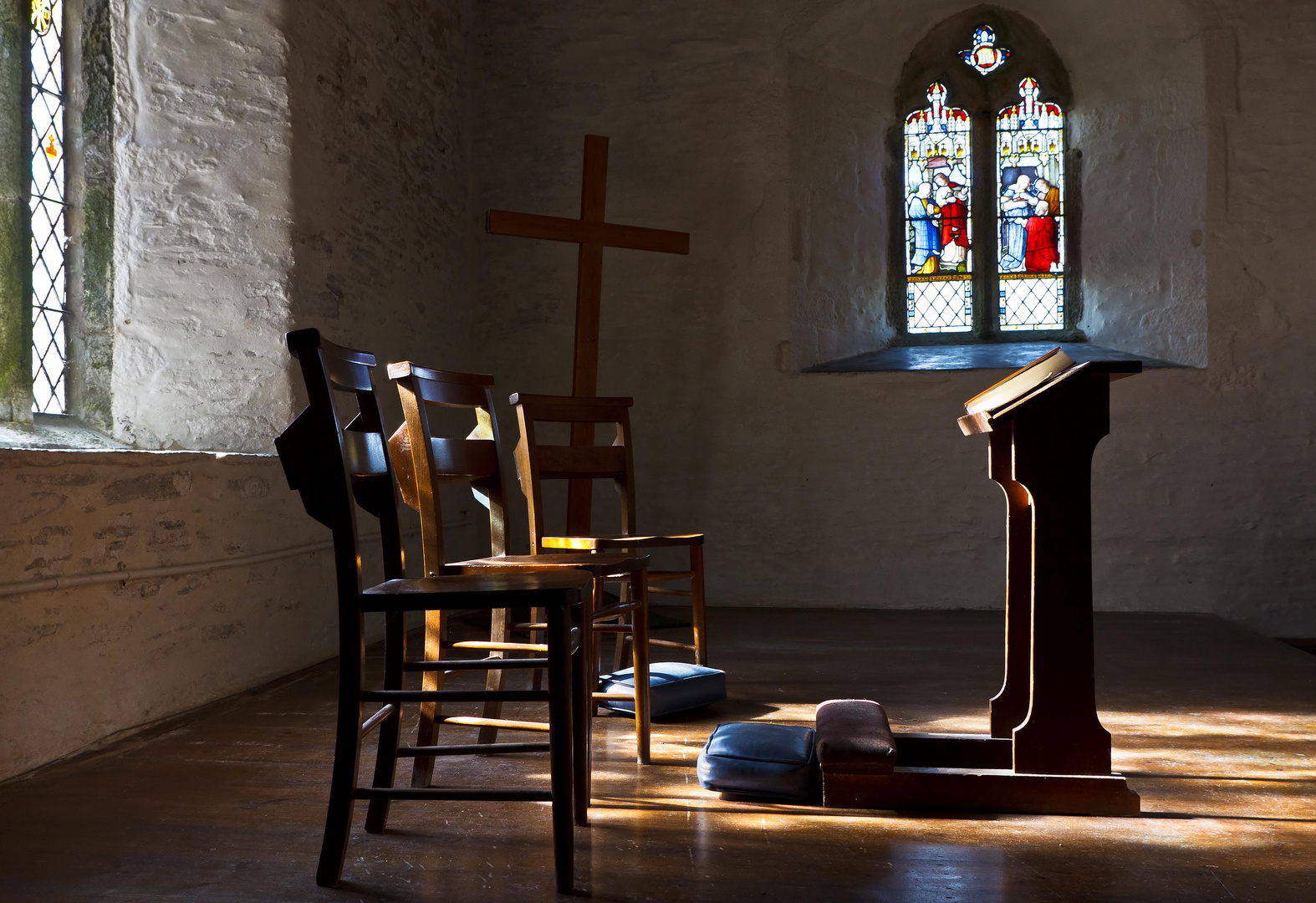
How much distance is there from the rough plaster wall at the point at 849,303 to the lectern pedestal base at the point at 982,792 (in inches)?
137

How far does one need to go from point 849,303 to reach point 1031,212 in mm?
1239

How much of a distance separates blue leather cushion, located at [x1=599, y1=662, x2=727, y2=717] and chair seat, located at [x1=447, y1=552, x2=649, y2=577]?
21.7 inches

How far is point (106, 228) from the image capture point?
408 cm

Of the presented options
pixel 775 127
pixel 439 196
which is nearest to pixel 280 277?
pixel 439 196

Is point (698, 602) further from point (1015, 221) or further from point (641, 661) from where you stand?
point (1015, 221)

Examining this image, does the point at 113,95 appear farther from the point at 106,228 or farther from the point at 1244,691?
the point at 1244,691

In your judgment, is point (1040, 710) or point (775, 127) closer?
point (1040, 710)

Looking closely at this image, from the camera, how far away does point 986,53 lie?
255 inches

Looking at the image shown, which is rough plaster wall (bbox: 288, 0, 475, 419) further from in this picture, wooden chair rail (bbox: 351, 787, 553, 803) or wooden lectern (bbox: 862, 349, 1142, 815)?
wooden lectern (bbox: 862, 349, 1142, 815)

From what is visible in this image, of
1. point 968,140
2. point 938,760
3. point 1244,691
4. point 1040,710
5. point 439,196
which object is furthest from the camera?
point 968,140

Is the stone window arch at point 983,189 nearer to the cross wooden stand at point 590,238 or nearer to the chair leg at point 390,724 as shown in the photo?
the cross wooden stand at point 590,238

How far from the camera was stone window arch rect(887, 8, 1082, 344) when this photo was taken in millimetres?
6395

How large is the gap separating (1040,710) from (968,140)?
4.95 meters

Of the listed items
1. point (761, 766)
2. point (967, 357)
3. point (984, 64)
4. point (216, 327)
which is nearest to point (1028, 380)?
point (761, 766)
